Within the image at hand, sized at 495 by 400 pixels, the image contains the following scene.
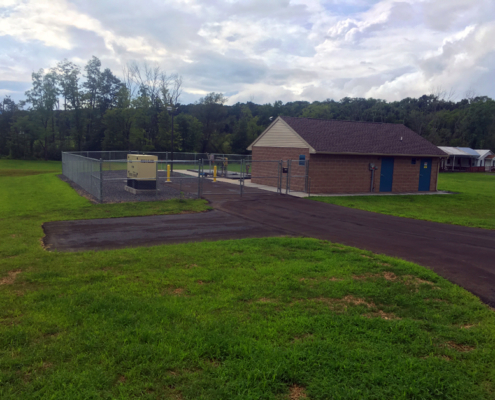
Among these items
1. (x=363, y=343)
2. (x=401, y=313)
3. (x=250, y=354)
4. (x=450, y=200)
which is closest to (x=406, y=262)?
(x=401, y=313)

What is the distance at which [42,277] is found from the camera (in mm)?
7074

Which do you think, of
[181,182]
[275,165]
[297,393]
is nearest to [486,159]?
[275,165]

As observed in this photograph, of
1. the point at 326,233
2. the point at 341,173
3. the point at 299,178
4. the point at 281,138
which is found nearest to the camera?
the point at 326,233

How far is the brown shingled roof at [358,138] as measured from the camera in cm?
2400

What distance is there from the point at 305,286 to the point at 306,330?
5.53 feet

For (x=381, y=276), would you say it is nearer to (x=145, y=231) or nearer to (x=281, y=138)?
(x=145, y=231)

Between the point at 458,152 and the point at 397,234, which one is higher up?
the point at 458,152

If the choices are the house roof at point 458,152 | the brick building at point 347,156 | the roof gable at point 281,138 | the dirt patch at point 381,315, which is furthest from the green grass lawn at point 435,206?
the house roof at point 458,152

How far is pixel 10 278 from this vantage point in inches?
276

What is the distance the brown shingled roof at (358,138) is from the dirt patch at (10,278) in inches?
704

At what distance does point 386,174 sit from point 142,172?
1534 centimetres

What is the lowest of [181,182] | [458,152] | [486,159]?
[181,182]

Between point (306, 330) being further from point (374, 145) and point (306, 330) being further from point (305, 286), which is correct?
point (374, 145)

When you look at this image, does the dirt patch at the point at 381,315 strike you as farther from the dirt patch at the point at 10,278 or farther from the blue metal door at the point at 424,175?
the blue metal door at the point at 424,175
